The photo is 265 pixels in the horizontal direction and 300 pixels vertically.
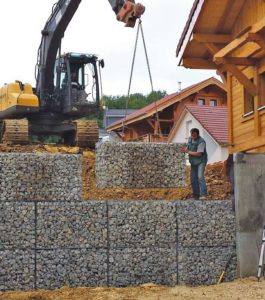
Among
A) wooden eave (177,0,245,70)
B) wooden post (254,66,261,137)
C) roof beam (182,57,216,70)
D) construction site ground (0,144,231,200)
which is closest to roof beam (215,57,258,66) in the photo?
wooden post (254,66,261,137)

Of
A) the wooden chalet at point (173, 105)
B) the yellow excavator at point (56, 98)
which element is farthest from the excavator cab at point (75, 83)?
the wooden chalet at point (173, 105)

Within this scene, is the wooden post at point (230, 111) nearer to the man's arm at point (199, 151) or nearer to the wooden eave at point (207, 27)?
the wooden eave at point (207, 27)

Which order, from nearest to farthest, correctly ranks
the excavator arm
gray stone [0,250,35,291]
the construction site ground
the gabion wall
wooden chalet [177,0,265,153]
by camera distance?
gray stone [0,250,35,291] → the gabion wall → the construction site ground → wooden chalet [177,0,265,153] → the excavator arm

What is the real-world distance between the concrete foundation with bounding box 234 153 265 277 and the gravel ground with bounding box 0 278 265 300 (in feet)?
1.89

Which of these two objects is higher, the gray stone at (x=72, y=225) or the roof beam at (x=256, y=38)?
the roof beam at (x=256, y=38)

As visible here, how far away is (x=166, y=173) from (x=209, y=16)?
5.05m

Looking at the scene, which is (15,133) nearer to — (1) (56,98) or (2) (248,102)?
(1) (56,98)

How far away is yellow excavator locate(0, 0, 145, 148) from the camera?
1741 cm

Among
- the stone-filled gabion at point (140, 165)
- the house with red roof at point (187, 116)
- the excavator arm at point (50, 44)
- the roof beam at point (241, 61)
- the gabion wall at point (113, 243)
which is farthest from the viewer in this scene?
the house with red roof at point (187, 116)

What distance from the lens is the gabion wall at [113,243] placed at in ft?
29.7

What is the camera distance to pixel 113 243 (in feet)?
30.5

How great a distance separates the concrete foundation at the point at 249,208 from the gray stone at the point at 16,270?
317 cm

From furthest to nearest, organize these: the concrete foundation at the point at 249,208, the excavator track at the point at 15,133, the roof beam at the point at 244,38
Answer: the excavator track at the point at 15,133
the roof beam at the point at 244,38
the concrete foundation at the point at 249,208

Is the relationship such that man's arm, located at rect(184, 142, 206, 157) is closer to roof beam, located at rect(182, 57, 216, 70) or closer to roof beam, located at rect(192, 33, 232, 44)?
roof beam, located at rect(192, 33, 232, 44)
